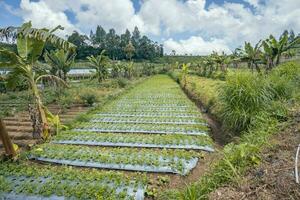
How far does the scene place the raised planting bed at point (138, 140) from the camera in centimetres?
786

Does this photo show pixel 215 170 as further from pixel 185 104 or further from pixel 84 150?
pixel 185 104

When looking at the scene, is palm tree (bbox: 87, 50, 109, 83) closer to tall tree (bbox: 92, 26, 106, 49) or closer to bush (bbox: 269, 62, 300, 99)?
bush (bbox: 269, 62, 300, 99)

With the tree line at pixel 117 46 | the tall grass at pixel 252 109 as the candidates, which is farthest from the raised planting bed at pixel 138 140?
the tree line at pixel 117 46

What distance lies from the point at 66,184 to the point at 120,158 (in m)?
1.69

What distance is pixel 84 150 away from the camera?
24.7 feet

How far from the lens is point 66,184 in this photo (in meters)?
5.43

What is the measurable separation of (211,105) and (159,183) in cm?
791

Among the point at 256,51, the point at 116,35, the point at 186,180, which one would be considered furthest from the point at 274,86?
the point at 116,35

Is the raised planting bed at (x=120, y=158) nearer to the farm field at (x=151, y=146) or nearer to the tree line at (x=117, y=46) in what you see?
the farm field at (x=151, y=146)

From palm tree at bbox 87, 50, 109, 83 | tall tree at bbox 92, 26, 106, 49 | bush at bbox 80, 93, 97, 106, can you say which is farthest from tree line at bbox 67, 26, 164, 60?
bush at bbox 80, 93, 97, 106

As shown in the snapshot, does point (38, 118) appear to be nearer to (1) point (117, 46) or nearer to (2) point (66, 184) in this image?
(2) point (66, 184)

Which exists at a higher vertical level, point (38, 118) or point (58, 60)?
point (58, 60)

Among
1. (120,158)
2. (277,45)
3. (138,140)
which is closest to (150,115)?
(138,140)

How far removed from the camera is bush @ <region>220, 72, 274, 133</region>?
7952mm
